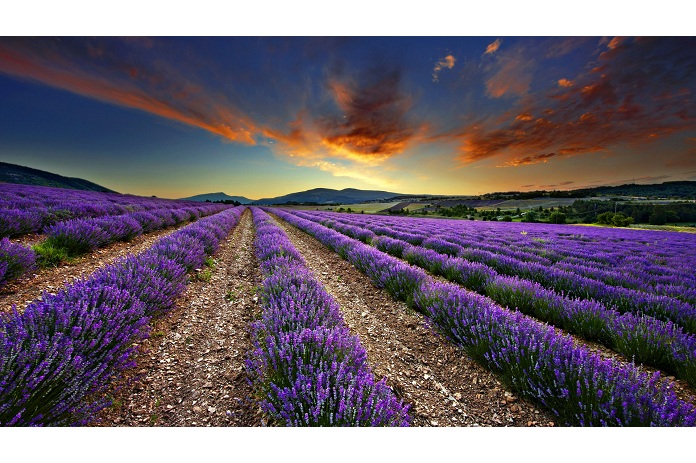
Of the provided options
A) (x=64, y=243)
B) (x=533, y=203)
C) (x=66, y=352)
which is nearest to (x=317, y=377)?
(x=66, y=352)

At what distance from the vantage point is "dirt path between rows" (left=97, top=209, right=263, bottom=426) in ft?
5.74

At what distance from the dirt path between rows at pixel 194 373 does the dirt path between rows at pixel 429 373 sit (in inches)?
49.4

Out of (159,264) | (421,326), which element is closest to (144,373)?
(159,264)

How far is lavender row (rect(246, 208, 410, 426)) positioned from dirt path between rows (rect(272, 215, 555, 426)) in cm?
31

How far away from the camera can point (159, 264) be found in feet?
11.6

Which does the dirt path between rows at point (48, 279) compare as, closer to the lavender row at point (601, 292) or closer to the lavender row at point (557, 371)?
the lavender row at point (557, 371)

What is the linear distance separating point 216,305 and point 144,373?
1561mm

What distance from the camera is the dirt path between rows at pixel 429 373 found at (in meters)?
1.87

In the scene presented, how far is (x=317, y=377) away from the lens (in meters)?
1.50

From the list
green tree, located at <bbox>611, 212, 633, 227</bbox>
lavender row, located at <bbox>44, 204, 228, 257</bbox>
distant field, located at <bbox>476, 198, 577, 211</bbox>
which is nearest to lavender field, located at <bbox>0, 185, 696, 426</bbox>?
lavender row, located at <bbox>44, 204, 228, 257</bbox>

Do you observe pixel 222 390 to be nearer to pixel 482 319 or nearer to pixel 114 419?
pixel 114 419

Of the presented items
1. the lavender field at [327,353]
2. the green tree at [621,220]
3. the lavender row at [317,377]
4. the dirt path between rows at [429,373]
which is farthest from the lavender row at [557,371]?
the green tree at [621,220]

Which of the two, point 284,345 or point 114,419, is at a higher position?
point 284,345

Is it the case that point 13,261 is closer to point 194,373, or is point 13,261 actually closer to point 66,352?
point 66,352
